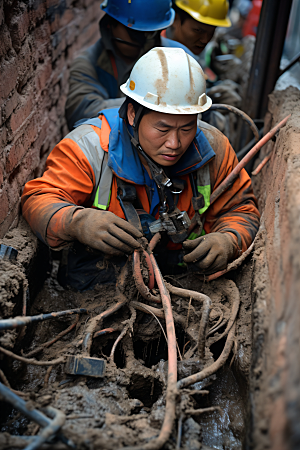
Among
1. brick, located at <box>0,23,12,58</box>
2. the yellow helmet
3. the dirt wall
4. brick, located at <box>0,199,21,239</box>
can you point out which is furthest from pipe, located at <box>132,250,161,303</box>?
the yellow helmet

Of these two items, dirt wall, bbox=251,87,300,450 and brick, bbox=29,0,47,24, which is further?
brick, bbox=29,0,47,24

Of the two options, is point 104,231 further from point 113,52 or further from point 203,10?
point 203,10

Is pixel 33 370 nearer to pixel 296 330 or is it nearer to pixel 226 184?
pixel 296 330

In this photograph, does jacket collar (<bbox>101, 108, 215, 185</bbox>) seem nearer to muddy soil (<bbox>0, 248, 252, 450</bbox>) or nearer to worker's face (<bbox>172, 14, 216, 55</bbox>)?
muddy soil (<bbox>0, 248, 252, 450</bbox>)

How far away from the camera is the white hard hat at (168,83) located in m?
2.11

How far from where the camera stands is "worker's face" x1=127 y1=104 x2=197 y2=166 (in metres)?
2.14

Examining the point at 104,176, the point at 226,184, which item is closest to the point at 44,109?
the point at 104,176

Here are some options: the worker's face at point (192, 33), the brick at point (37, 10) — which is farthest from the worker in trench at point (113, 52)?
the brick at point (37, 10)

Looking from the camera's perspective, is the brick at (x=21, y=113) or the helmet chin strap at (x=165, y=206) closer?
the helmet chin strap at (x=165, y=206)

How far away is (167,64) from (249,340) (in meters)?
1.62

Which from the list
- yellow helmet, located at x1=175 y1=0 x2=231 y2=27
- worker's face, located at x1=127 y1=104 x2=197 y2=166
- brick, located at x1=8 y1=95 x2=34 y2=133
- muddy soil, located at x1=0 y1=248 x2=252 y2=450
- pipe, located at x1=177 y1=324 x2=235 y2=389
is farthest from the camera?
yellow helmet, located at x1=175 y1=0 x2=231 y2=27

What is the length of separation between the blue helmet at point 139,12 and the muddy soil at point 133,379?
8.64 ft

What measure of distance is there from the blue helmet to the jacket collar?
168cm

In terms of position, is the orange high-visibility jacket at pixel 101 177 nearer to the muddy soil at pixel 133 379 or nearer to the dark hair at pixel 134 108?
the dark hair at pixel 134 108
